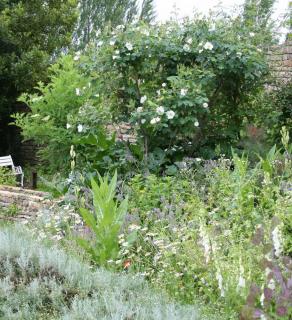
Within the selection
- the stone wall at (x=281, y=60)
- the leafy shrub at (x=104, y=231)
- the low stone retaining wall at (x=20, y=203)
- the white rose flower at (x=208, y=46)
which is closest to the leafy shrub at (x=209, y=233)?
the leafy shrub at (x=104, y=231)

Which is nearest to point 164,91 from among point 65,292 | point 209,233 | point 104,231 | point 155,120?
point 155,120

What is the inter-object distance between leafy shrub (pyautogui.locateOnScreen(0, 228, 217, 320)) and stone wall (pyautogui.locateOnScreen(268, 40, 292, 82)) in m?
5.30

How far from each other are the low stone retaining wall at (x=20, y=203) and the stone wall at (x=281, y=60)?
11.9 feet

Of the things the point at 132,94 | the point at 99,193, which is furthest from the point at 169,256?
the point at 132,94

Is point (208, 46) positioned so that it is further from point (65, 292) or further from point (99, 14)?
point (99, 14)

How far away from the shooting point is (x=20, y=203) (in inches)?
296

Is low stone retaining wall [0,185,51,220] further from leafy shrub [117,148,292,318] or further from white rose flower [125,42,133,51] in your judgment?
white rose flower [125,42,133,51]

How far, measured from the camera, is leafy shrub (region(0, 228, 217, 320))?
2.45 metres

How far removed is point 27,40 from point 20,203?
8.66 meters

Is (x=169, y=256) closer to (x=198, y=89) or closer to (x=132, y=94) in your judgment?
(x=198, y=89)

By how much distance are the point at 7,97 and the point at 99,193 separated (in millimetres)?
11747

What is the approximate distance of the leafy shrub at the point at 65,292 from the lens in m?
2.45

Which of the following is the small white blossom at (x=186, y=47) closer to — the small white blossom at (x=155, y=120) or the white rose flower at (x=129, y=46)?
the white rose flower at (x=129, y=46)

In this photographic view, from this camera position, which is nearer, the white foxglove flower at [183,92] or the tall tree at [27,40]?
the white foxglove flower at [183,92]
